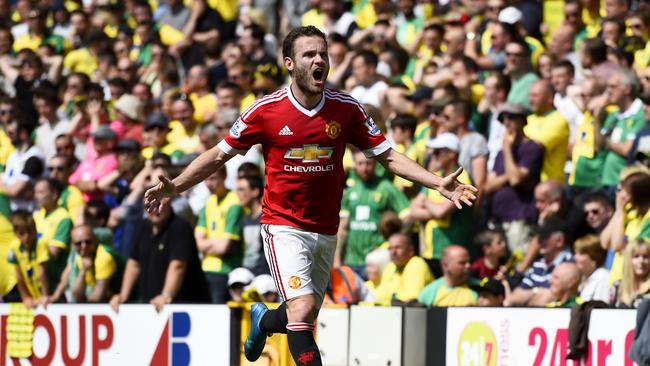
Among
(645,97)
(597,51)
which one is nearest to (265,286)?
(645,97)

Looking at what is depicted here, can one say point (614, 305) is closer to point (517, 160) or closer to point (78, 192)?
point (517, 160)

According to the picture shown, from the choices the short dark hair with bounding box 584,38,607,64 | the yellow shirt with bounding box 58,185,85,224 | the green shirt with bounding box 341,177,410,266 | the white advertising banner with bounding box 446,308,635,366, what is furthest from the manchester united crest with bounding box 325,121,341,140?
the yellow shirt with bounding box 58,185,85,224

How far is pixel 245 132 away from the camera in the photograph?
9.15 meters

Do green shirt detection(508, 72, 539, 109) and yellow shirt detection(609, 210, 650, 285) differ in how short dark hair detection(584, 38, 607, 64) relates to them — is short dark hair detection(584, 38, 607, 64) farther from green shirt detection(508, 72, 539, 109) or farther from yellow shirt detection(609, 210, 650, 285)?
yellow shirt detection(609, 210, 650, 285)

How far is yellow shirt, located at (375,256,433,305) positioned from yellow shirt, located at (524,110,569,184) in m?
1.65

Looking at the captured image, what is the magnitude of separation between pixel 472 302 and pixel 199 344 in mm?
2393

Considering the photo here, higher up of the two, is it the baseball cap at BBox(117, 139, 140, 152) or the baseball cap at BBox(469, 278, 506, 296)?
the baseball cap at BBox(117, 139, 140, 152)

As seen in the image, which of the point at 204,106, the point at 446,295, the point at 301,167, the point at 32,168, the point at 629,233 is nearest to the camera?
the point at 301,167

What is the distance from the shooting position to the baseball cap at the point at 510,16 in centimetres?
1638

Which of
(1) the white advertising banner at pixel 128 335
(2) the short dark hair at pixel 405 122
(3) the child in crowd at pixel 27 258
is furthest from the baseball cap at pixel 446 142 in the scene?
(3) the child in crowd at pixel 27 258

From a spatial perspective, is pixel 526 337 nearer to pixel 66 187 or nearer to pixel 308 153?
pixel 308 153

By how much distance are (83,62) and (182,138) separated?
438 centimetres

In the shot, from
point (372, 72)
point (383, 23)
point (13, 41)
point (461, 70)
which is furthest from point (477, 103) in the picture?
point (13, 41)

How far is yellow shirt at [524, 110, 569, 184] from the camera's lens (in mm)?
13930
